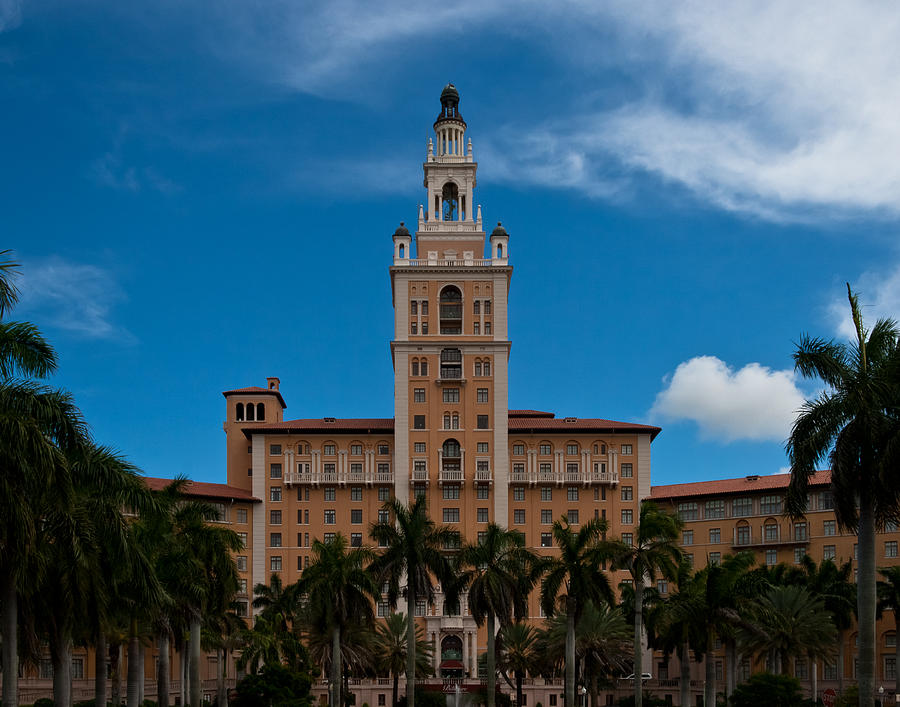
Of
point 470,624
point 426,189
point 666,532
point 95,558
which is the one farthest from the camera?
point 426,189

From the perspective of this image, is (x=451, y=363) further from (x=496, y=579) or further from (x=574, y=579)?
(x=574, y=579)

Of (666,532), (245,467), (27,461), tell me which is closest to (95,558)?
(27,461)

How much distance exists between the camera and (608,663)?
86.1 m

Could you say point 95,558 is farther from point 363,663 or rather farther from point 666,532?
point 363,663

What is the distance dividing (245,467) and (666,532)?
231ft

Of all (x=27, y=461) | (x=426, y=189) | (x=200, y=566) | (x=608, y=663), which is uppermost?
(x=426, y=189)

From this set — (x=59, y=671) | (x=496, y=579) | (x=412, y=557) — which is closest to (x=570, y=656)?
(x=496, y=579)

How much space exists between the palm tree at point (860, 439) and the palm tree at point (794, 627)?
4440 centimetres

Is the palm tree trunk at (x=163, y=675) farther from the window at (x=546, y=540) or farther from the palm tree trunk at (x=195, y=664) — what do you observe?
the window at (x=546, y=540)

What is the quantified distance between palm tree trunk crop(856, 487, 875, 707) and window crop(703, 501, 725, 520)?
274ft

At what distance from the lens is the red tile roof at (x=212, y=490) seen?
374 feet

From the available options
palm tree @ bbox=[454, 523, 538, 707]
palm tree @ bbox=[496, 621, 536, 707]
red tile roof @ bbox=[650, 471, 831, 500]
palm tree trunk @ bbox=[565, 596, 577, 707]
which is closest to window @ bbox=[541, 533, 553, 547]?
red tile roof @ bbox=[650, 471, 831, 500]

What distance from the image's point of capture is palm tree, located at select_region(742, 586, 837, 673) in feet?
262

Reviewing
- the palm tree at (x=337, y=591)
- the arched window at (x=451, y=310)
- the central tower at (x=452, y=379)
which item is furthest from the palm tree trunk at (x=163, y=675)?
the arched window at (x=451, y=310)
